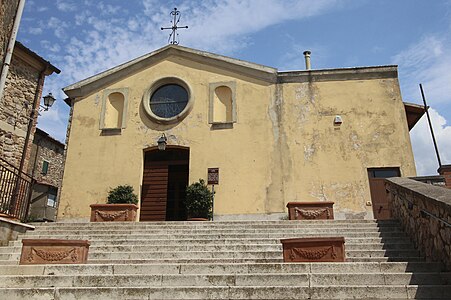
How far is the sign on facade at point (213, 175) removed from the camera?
12.1 m

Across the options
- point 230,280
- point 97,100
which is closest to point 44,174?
point 97,100

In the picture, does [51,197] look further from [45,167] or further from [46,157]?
[46,157]

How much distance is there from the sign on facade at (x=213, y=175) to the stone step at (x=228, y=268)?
6909 millimetres

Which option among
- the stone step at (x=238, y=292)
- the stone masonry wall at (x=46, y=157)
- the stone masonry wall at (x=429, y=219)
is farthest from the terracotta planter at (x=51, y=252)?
the stone masonry wall at (x=46, y=157)

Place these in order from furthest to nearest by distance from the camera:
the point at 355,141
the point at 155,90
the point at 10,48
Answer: the point at 155,90 < the point at 355,141 < the point at 10,48

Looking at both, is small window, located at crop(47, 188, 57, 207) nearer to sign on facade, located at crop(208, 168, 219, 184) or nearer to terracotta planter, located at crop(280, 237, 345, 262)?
sign on facade, located at crop(208, 168, 219, 184)

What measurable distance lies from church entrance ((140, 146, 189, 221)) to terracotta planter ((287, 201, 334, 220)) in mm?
4194

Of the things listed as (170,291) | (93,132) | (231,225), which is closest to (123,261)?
(170,291)

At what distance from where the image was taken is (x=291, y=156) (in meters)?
12.3

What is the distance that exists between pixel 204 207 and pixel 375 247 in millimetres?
6036

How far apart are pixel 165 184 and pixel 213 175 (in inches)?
70.7

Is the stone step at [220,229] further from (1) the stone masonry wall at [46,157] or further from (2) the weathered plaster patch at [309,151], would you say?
(1) the stone masonry wall at [46,157]

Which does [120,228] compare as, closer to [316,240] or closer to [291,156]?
[316,240]

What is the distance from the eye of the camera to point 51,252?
5.70m
